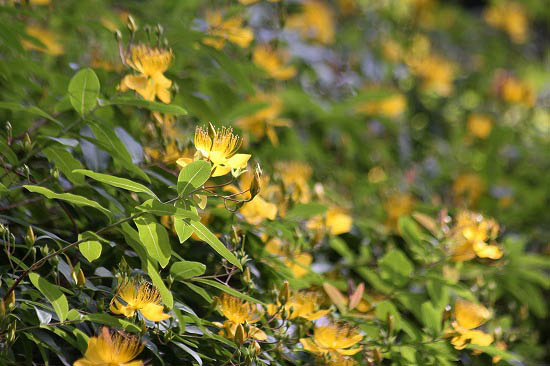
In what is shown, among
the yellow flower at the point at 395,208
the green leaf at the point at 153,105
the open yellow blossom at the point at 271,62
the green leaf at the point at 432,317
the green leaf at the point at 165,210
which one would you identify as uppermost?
the green leaf at the point at 153,105

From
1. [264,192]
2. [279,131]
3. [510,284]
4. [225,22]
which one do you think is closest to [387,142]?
[279,131]

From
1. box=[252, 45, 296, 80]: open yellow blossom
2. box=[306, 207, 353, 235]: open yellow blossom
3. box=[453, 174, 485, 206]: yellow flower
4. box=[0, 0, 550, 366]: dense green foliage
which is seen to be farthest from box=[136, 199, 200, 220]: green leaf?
box=[453, 174, 485, 206]: yellow flower

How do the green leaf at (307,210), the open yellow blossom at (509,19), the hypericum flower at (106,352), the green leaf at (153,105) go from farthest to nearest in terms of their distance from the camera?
the open yellow blossom at (509,19) → the green leaf at (307,210) → the green leaf at (153,105) → the hypericum flower at (106,352)

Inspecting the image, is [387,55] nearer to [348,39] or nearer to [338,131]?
[348,39]

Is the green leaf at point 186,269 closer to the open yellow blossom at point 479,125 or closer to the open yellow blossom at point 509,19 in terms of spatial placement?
the open yellow blossom at point 479,125

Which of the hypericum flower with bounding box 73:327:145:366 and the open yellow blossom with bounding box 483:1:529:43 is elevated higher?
the hypericum flower with bounding box 73:327:145:366

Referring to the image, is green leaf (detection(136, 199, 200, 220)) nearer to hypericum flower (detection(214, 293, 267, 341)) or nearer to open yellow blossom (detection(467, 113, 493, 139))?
hypericum flower (detection(214, 293, 267, 341))

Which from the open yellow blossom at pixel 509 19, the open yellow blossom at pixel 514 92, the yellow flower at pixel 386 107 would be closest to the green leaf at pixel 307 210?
the yellow flower at pixel 386 107
